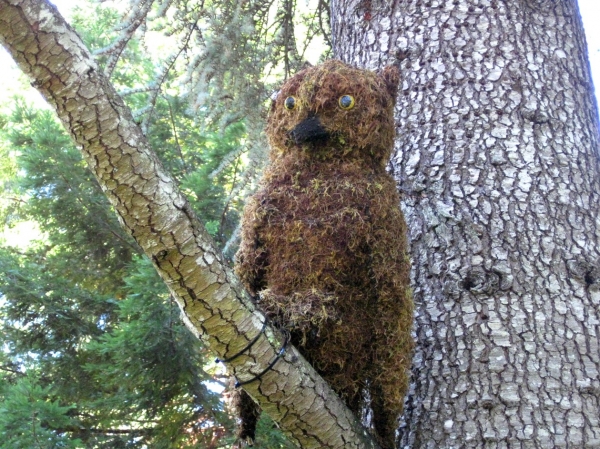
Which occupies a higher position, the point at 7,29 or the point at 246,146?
the point at 246,146

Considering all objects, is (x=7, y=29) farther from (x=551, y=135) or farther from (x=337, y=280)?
(x=551, y=135)

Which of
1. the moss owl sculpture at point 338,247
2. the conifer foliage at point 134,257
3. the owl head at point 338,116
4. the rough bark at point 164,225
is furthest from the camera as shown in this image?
the conifer foliage at point 134,257

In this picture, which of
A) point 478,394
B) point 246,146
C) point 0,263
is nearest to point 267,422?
point 246,146

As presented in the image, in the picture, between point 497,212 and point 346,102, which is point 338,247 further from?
point 497,212

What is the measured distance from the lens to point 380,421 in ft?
4.85

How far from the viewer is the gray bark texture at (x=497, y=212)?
1.60m

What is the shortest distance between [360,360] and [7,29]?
1.00 m

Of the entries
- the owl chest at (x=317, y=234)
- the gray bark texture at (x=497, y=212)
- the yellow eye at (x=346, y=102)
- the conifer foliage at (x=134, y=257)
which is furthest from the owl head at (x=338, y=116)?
the conifer foliage at (x=134, y=257)

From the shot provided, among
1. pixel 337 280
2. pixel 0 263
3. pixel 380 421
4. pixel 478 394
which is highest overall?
pixel 0 263

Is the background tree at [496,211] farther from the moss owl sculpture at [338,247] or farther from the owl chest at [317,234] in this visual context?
the owl chest at [317,234]

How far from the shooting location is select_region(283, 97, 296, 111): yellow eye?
1.57 metres

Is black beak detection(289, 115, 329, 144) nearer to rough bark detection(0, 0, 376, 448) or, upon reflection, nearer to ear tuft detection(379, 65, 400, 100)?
ear tuft detection(379, 65, 400, 100)

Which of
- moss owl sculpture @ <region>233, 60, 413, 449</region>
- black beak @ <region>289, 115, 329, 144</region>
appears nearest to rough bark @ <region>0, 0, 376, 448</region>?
moss owl sculpture @ <region>233, 60, 413, 449</region>

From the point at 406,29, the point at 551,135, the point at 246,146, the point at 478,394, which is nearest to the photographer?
the point at 478,394
